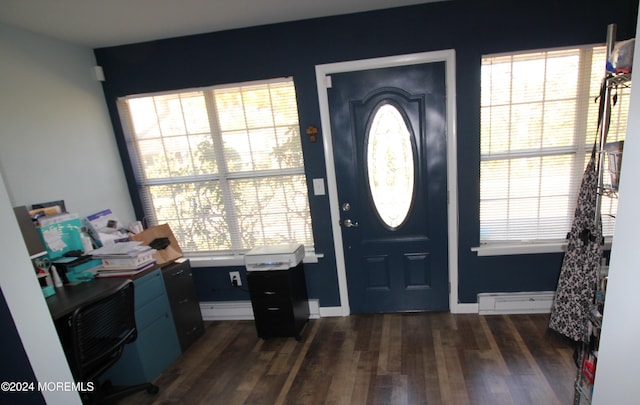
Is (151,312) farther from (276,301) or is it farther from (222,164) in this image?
(222,164)

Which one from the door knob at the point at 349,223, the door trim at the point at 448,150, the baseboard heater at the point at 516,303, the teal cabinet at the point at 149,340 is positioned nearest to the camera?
the teal cabinet at the point at 149,340

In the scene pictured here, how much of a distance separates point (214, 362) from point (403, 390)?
56.2 inches

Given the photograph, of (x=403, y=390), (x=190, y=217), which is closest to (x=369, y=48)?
(x=190, y=217)

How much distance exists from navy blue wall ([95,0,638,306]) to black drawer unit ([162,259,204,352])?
3.35 ft

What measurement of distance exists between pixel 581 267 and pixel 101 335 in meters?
2.96

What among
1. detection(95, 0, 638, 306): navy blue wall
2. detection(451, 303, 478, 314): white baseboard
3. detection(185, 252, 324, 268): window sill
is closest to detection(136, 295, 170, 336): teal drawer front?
detection(185, 252, 324, 268): window sill

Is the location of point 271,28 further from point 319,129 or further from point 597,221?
point 597,221

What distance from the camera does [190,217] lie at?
2924mm

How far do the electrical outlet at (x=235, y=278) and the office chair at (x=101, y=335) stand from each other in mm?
997

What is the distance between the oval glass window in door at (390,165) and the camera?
2520 mm

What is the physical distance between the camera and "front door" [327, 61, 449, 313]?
2445mm

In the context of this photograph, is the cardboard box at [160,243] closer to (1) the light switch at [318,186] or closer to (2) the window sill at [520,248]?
(1) the light switch at [318,186]

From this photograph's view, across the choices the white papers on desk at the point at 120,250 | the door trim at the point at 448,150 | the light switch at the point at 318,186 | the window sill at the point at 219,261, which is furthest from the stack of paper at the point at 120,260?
the door trim at the point at 448,150

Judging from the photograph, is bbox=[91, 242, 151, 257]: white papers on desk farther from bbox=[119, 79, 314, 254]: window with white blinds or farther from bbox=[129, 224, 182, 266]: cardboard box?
bbox=[119, 79, 314, 254]: window with white blinds
